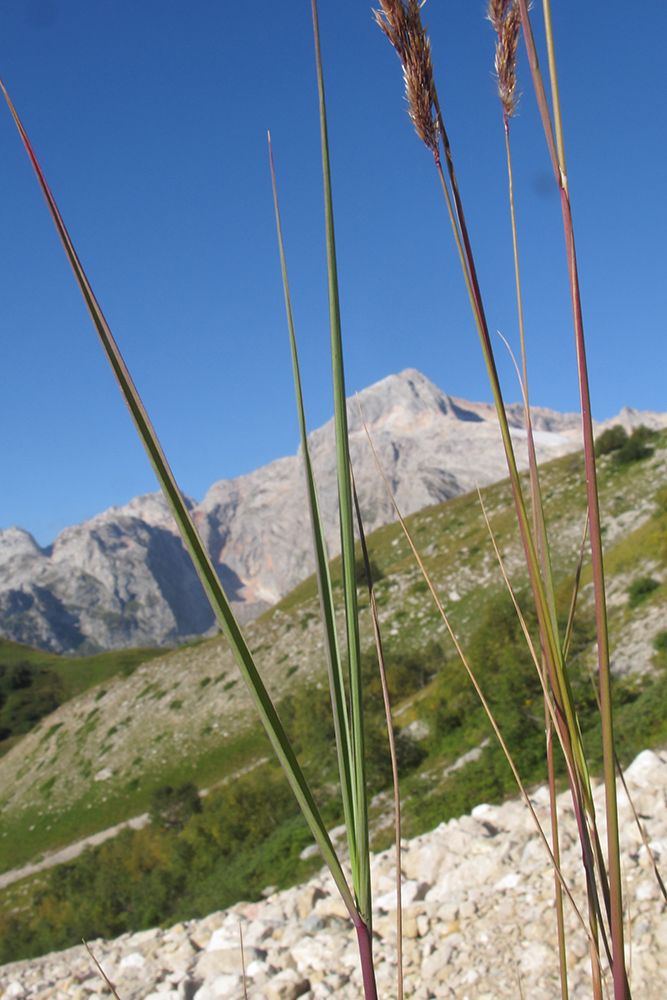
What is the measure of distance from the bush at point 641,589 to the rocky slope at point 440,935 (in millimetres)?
9425

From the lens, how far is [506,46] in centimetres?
101

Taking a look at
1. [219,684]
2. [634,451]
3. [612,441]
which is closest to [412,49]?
[219,684]

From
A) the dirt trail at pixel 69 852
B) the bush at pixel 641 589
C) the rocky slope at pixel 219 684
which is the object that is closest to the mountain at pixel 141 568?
the rocky slope at pixel 219 684

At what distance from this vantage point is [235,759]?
81.8 ft

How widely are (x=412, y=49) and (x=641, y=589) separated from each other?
19168 mm

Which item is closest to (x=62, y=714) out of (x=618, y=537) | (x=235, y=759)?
(x=235, y=759)

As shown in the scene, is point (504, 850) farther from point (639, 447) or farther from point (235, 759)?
point (639, 447)

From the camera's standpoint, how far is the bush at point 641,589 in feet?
55.3

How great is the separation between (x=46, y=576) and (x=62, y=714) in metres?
151

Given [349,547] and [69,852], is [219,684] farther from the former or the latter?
[349,547]

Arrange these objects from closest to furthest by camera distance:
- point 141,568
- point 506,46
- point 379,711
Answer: point 506,46 < point 379,711 < point 141,568

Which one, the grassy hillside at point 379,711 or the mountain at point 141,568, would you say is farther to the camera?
the mountain at point 141,568

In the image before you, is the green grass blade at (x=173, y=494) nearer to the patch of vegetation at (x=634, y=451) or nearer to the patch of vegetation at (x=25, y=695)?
the patch of vegetation at (x=634, y=451)

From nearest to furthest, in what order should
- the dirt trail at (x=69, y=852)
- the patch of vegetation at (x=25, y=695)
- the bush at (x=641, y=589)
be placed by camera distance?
1. the bush at (x=641, y=589)
2. the dirt trail at (x=69, y=852)
3. the patch of vegetation at (x=25, y=695)
